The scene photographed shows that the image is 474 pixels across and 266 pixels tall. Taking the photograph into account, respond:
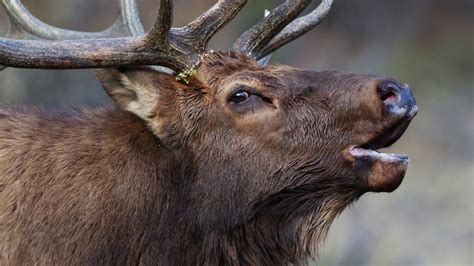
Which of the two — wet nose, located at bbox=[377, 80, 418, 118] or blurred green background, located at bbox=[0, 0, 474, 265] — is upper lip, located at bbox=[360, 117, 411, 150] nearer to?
wet nose, located at bbox=[377, 80, 418, 118]

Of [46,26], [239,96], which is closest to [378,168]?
[239,96]

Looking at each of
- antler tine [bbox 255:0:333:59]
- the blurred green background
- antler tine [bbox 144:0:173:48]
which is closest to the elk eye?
antler tine [bbox 144:0:173:48]

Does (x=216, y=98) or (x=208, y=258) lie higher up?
(x=216, y=98)

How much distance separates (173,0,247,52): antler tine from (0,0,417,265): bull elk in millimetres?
107

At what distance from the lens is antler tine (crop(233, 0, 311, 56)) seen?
6.34m

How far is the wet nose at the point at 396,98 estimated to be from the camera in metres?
5.60

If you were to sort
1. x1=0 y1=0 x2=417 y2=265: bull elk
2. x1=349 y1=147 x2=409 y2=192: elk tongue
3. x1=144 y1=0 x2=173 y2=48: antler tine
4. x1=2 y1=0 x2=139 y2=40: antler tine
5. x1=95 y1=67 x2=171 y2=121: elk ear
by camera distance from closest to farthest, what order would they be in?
x1=349 y1=147 x2=409 y2=192: elk tongue, x1=0 y1=0 x2=417 y2=265: bull elk, x1=144 y1=0 x2=173 y2=48: antler tine, x1=95 y1=67 x2=171 y2=121: elk ear, x1=2 y1=0 x2=139 y2=40: antler tine

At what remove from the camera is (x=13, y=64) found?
18.7 feet

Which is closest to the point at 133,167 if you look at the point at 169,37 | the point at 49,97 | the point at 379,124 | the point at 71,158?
the point at 71,158

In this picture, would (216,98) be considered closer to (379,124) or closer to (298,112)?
(298,112)

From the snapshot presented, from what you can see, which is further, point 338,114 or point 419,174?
point 419,174

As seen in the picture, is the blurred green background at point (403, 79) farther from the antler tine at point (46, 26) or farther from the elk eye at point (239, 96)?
the elk eye at point (239, 96)

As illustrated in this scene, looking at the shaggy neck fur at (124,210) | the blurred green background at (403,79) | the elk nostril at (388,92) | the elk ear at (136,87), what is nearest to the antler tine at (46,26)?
the blurred green background at (403,79)

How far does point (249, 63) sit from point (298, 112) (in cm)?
46
